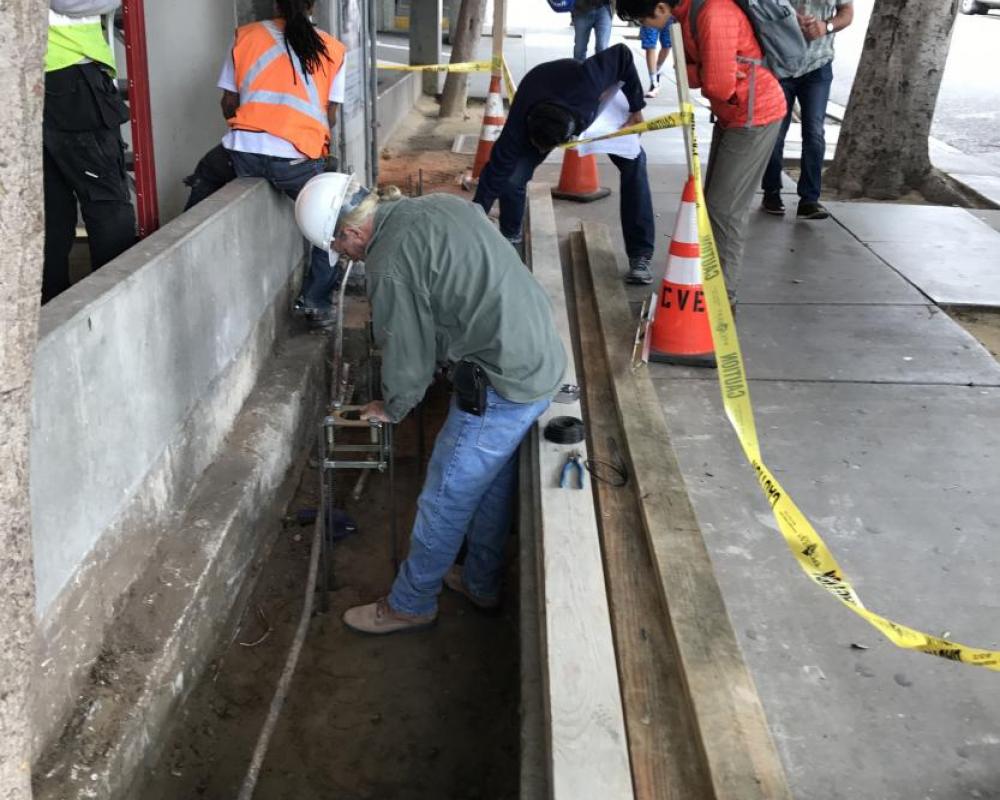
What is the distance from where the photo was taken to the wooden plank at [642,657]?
2.67 metres

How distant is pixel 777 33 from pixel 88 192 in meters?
3.50

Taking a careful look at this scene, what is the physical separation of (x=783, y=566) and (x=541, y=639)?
0.97 m

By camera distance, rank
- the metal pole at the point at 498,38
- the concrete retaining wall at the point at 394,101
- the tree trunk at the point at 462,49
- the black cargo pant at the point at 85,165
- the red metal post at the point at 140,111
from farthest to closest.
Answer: the tree trunk at the point at 462,49, the concrete retaining wall at the point at 394,101, the metal pole at the point at 498,38, the red metal post at the point at 140,111, the black cargo pant at the point at 85,165

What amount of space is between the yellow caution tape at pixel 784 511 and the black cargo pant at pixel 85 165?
8.80ft

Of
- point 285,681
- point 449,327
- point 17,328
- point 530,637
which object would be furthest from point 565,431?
point 17,328

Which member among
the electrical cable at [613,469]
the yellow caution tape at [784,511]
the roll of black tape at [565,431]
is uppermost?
the yellow caution tape at [784,511]

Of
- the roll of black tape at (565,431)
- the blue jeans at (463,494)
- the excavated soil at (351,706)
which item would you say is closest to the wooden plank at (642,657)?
the roll of black tape at (565,431)

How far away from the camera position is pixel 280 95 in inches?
202

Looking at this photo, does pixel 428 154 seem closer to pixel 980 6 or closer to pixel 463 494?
pixel 463 494

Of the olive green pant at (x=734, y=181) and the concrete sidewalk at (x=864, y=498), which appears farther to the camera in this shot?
the olive green pant at (x=734, y=181)

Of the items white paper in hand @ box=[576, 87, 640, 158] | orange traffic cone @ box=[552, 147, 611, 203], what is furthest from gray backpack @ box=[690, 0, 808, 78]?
orange traffic cone @ box=[552, 147, 611, 203]

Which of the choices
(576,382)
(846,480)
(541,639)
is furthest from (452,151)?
(541,639)

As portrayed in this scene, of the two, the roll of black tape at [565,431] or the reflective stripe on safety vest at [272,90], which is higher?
the reflective stripe on safety vest at [272,90]

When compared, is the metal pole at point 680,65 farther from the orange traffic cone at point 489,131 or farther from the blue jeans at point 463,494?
the orange traffic cone at point 489,131
